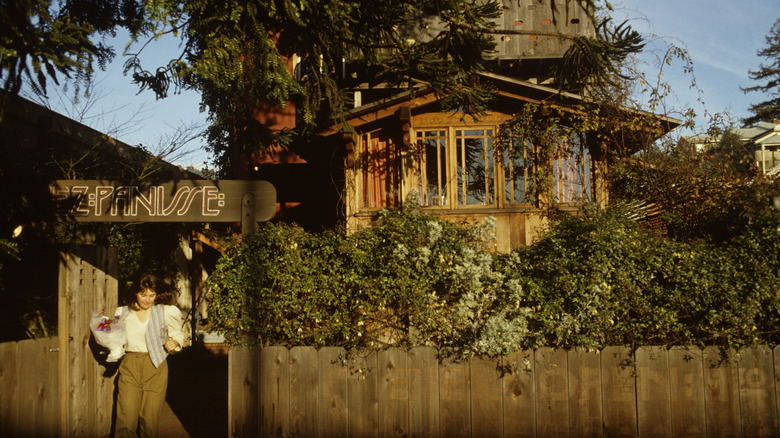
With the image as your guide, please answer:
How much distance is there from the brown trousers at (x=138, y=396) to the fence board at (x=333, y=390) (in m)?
1.82

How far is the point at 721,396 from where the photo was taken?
609cm

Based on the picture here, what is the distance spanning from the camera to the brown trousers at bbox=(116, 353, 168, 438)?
6.05 m

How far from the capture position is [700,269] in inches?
235

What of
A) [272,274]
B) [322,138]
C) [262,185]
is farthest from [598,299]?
[322,138]

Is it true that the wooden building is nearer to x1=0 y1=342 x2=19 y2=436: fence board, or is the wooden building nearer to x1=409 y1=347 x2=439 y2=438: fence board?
x1=409 y1=347 x2=439 y2=438: fence board

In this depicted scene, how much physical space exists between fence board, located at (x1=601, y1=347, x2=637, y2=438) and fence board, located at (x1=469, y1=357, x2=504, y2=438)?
1.18 metres

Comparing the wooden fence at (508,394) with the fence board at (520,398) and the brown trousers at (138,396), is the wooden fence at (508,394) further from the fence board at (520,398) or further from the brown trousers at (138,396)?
the brown trousers at (138,396)

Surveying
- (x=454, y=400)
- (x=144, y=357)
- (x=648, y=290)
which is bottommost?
(x=454, y=400)

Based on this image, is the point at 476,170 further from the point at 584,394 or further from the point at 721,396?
the point at 721,396

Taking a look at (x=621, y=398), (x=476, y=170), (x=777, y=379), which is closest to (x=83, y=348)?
(x=621, y=398)

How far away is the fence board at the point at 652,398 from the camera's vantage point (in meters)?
6.09

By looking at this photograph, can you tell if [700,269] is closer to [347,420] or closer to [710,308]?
[710,308]

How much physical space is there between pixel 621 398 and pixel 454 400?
6.00ft

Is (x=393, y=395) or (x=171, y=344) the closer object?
(x=171, y=344)
